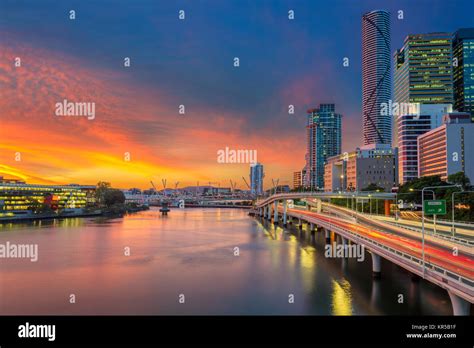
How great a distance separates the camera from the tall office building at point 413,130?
11619 centimetres

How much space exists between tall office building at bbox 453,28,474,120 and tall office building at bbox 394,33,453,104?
5096 mm

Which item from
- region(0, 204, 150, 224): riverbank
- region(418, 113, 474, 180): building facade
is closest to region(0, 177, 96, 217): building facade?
region(0, 204, 150, 224): riverbank

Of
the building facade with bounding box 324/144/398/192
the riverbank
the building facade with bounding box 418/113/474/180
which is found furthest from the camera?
the building facade with bounding box 324/144/398/192

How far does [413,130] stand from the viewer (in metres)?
117

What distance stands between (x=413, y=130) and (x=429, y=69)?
36.6 m

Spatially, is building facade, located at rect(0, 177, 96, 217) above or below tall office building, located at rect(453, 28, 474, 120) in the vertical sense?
below

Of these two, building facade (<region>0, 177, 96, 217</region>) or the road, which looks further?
building facade (<region>0, 177, 96, 217</region>)

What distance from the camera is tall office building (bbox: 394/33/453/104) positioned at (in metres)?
137

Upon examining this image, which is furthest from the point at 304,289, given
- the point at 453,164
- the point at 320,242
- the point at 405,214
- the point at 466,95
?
the point at 466,95

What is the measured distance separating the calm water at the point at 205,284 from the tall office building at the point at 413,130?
8679 centimetres

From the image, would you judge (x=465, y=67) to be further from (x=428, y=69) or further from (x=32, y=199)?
(x=32, y=199)

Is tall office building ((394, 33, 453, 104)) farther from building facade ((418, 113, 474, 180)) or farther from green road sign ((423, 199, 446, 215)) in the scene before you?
green road sign ((423, 199, 446, 215))

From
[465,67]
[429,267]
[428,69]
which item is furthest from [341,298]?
[465,67]
